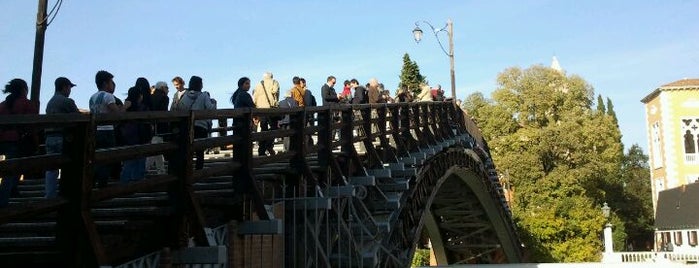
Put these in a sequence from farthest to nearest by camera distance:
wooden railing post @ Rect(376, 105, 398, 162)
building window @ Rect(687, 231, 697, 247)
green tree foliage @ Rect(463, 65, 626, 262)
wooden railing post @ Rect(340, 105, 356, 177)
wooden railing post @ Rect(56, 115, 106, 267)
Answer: building window @ Rect(687, 231, 697, 247) → green tree foliage @ Rect(463, 65, 626, 262) → wooden railing post @ Rect(376, 105, 398, 162) → wooden railing post @ Rect(340, 105, 356, 177) → wooden railing post @ Rect(56, 115, 106, 267)

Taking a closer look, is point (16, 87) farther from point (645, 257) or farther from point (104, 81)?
point (645, 257)

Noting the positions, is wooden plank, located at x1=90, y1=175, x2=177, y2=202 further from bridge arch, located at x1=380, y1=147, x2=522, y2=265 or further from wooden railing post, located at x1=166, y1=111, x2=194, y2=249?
bridge arch, located at x1=380, y1=147, x2=522, y2=265

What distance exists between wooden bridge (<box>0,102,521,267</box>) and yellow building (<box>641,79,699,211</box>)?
138ft

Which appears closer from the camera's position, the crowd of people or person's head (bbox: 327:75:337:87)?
the crowd of people

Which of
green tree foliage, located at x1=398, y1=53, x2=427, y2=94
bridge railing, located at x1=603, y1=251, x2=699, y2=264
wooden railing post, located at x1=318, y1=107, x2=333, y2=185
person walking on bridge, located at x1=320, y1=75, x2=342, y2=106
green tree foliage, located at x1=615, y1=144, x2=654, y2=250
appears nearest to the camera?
wooden railing post, located at x1=318, y1=107, x2=333, y2=185

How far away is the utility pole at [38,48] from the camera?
9.69 metres

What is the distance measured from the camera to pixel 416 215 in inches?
629

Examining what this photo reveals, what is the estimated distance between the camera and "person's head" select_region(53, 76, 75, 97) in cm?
684

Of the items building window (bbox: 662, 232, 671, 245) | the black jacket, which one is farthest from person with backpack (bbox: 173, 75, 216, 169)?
building window (bbox: 662, 232, 671, 245)

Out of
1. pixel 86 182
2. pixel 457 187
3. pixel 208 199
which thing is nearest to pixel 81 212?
pixel 86 182

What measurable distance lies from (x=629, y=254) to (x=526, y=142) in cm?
932

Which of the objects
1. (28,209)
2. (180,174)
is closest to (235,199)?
(180,174)

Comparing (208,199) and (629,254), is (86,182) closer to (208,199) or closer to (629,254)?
(208,199)

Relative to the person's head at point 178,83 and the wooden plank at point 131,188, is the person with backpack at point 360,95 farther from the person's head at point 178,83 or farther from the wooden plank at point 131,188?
the wooden plank at point 131,188
